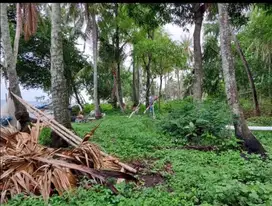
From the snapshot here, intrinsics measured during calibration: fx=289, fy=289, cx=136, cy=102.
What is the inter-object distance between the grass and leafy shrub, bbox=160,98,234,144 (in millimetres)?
968

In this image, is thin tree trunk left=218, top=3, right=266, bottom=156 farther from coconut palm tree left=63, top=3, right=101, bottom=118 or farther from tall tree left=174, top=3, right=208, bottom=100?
coconut palm tree left=63, top=3, right=101, bottom=118

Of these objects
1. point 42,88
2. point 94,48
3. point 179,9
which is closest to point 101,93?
point 42,88

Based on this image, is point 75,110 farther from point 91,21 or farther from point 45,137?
point 45,137

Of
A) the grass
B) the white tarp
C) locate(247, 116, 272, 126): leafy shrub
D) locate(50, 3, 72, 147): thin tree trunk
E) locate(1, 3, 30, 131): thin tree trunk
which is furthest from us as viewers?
locate(247, 116, 272, 126): leafy shrub

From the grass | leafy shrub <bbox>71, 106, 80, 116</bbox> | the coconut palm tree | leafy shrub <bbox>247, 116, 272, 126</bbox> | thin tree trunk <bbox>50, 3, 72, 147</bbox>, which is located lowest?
the grass

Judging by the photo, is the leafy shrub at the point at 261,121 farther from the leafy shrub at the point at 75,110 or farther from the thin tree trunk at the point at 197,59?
the leafy shrub at the point at 75,110

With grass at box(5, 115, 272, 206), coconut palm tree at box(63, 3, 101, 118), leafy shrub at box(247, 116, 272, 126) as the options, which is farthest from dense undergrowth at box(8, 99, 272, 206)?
coconut palm tree at box(63, 3, 101, 118)

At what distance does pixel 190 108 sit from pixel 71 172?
486cm

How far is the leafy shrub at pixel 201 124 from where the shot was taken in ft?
22.8

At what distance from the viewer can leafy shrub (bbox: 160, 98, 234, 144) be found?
22.8ft

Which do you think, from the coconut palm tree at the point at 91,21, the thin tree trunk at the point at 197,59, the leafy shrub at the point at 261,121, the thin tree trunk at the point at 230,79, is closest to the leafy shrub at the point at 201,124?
the thin tree trunk at the point at 230,79

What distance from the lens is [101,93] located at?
2358cm

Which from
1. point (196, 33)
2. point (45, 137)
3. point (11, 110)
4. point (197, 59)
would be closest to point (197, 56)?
point (197, 59)

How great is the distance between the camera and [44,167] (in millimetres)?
4047
